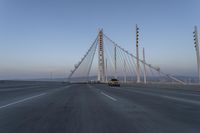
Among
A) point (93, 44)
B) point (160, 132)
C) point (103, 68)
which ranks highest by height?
point (93, 44)

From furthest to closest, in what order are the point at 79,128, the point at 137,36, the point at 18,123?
the point at 137,36
the point at 18,123
the point at 79,128

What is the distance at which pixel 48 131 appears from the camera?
663cm

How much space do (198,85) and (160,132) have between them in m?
22.9

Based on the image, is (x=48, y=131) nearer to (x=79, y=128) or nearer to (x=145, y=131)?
(x=79, y=128)

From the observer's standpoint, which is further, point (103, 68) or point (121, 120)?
point (103, 68)

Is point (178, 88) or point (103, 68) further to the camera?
point (103, 68)

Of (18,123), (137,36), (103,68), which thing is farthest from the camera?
(103,68)

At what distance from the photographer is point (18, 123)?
7.90 meters

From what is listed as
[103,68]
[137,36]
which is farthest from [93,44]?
[137,36]

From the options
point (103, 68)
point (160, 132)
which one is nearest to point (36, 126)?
point (160, 132)

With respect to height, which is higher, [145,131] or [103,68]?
[103,68]

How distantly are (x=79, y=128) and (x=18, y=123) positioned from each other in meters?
2.12

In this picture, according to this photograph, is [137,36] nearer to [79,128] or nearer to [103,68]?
[103,68]

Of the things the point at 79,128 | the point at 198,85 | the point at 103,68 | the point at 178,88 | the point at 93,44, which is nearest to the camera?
the point at 79,128
